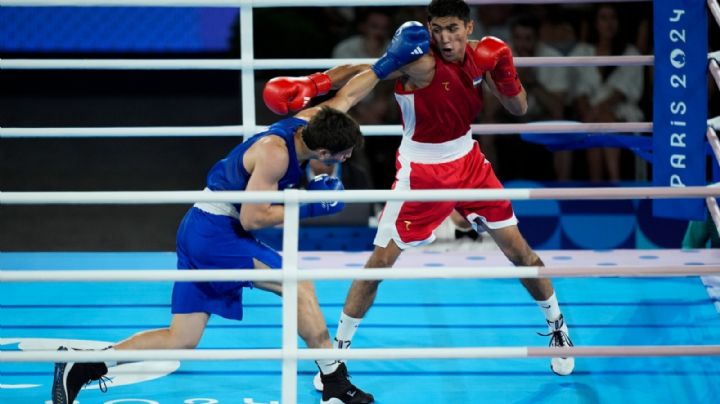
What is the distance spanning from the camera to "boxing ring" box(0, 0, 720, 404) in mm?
3459

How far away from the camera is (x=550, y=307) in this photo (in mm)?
4547

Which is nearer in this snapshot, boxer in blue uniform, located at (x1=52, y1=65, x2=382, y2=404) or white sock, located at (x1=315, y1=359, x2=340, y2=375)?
boxer in blue uniform, located at (x1=52, y1=65, x2=382, y2=404)

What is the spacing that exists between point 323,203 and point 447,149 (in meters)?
0.85

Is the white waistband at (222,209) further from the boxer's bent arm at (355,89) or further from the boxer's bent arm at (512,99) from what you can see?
the boxer's bent arm at (512,99)

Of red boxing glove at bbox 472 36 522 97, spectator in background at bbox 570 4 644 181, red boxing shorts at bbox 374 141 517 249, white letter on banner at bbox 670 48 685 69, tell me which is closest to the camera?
red boxing glove at bbox 472 36 522 97

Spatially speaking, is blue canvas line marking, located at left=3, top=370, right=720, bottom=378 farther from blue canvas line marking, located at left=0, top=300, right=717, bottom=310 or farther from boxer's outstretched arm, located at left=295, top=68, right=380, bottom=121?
boxer's outstretched arm, located at left=295, top=68, right=380, bottom=121

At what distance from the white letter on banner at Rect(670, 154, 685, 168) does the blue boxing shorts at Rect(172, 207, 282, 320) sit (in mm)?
1886

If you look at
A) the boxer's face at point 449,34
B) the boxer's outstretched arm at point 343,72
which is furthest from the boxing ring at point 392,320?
the boxer's face at point 449,34

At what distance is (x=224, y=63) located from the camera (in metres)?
5.12

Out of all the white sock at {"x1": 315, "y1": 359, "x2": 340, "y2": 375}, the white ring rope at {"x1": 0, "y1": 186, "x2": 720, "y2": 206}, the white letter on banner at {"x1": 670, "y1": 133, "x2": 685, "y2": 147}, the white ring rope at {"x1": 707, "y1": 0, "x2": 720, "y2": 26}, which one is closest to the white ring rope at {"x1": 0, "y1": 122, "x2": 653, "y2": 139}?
the white letter on banner at {"x1": 670, "y1": 133, "x2": 685, "y2": 147}

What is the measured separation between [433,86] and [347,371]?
1158 millimetres

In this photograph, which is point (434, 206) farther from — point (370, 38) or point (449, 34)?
point (370, 38)

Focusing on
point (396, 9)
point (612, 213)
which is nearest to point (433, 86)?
point (612, 213)

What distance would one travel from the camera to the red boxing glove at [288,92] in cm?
405
